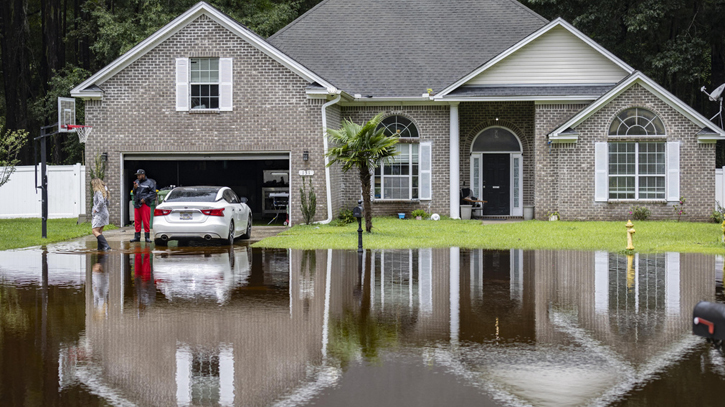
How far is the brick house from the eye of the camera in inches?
1038

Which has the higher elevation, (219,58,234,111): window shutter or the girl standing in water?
(219,58,234,111): window shutter

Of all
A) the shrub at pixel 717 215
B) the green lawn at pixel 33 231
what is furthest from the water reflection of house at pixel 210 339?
the shrub at pixel 717 215

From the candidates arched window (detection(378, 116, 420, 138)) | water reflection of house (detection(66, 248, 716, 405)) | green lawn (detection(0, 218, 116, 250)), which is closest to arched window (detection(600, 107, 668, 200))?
arched window (detection(378, 116, 420, 138))

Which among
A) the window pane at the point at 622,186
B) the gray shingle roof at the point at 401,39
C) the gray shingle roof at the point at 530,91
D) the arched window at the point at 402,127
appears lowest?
the window pane at the point at 622,186

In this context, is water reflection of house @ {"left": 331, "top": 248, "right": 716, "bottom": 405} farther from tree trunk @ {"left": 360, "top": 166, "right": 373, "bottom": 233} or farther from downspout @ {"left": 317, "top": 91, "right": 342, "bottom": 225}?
downspout @ {"left": 317, "top": 91, "right": 342, "bottom": 225}

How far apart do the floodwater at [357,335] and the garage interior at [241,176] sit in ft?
54.3

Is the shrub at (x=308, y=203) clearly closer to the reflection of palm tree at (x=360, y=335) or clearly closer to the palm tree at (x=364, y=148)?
the palm tree at (x=364, y=148)

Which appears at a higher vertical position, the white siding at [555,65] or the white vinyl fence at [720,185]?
the white siding at [555,65]

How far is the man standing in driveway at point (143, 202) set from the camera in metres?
21.0

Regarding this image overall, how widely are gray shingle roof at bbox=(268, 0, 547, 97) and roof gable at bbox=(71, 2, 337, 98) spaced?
3.12m

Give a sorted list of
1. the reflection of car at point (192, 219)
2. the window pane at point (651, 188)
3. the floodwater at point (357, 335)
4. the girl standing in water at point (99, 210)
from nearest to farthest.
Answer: the floodwater at point (357, 335), the girl standing in water at point (99, 210), the reflection of car at point (192, 219), the window pane at point (651, 188)

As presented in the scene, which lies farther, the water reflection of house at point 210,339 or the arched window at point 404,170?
the arched window at point 404,170

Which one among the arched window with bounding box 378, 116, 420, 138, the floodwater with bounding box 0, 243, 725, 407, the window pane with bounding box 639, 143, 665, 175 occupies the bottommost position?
the floodwater with bounding box 0, 243, 725, 407

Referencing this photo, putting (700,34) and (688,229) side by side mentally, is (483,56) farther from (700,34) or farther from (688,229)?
(700,34)
